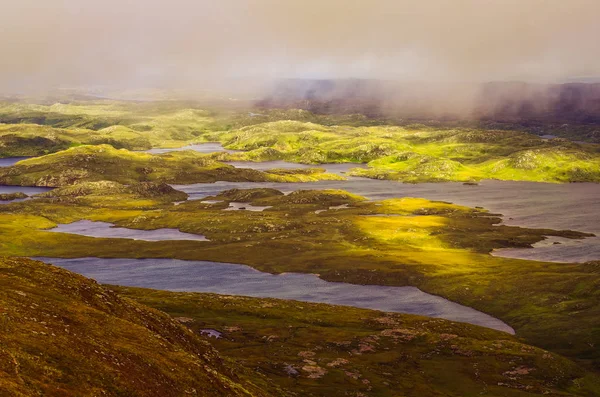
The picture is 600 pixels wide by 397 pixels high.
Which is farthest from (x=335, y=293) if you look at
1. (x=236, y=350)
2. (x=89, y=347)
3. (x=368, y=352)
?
(x=89, y=347)

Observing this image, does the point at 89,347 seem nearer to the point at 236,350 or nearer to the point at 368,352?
the point at 236,350

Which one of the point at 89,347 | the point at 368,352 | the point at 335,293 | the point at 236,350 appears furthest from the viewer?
the point at 335,293

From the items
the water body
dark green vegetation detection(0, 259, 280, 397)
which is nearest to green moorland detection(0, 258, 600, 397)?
A: dark green vegetation detection(0, 259, 280, 397)

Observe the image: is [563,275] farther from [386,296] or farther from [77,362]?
[77,362]

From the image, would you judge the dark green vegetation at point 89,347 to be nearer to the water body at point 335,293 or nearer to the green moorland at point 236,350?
the green moorland at point 236,350

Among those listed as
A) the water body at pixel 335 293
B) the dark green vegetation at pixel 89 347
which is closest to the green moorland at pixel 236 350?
the dark green vegetation at pixel 89 347

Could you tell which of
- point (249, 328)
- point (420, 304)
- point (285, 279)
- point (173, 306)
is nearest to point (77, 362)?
point (249, 328)
